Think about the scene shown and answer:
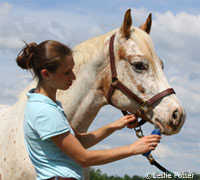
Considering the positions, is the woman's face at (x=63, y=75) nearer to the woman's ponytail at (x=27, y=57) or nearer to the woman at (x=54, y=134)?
the woman at (x=54, y=134)

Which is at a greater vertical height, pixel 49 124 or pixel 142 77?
pixel 142 77

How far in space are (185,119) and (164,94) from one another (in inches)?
14.9

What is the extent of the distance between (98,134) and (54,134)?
88 cm

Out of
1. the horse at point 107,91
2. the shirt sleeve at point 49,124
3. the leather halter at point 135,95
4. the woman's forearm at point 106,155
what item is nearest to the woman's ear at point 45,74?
the shirt sleeve at point 49,124

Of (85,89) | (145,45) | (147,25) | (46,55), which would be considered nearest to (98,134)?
(46,55)

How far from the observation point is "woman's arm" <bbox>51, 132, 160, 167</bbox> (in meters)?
2.71

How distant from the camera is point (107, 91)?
457 centimetres

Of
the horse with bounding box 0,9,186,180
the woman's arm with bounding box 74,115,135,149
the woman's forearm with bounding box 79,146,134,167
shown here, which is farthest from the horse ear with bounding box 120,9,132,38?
the woman's forearm with bounding box 79,146,134,167

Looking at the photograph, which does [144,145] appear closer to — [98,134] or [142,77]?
[98,134]

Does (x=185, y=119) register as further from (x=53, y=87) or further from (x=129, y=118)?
(x=53, y=87)

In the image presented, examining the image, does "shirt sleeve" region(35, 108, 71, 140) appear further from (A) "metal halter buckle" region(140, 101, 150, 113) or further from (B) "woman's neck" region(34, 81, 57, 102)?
(A) "metal halter buckle" region(140, 101, 150, 113)

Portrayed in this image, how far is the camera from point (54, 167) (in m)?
2.74

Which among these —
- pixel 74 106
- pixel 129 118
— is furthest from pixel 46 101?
pixel 74 106

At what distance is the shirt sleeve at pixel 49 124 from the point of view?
2670mm
